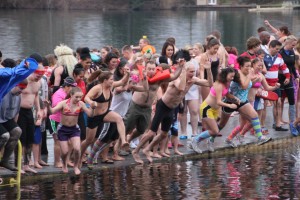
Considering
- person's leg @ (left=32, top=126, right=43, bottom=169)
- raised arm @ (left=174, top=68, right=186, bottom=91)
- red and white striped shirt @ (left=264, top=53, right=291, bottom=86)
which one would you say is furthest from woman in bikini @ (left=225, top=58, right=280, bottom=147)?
person's leg @ (left=32, top=126, right=43, bottom=169)

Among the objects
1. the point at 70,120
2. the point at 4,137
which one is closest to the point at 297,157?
the point at 70,120

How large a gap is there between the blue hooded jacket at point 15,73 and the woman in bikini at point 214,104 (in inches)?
150

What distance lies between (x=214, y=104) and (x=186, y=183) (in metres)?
2.18

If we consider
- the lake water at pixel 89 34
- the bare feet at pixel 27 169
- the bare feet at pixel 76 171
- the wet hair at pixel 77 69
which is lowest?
the lake water at pixel 89 34

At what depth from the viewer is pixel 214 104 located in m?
14.8

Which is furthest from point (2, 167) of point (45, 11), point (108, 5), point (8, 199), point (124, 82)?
point (108, 5)

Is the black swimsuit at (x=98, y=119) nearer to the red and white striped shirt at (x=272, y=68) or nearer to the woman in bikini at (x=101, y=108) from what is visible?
the woman in bikini at (x=101, y=108)

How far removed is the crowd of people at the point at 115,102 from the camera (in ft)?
42.8

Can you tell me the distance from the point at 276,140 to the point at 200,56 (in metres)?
2.08

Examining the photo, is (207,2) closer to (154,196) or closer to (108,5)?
(108,5)

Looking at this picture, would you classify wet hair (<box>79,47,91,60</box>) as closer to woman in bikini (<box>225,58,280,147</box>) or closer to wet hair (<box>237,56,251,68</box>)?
wet hair (<box>237,56,251,68</box>)

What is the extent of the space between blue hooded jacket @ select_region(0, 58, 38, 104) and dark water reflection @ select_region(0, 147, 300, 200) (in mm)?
1518

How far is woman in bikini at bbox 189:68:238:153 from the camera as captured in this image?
579 inches

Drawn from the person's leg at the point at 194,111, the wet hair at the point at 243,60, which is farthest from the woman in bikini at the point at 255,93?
the person's leg at the point at 194,111
